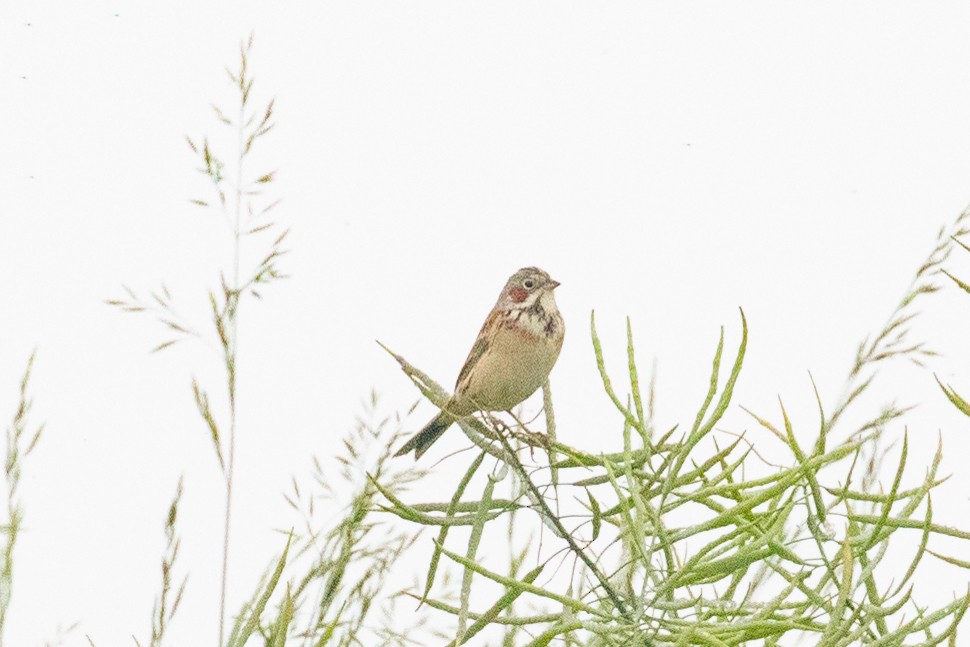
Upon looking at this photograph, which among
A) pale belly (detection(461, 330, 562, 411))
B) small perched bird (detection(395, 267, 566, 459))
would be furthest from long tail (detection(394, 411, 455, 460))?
pale belly (detection(461, 330, 562, 411))

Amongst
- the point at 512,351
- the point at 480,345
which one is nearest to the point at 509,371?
the point at 512,351

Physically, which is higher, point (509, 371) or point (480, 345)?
point (480, 345)

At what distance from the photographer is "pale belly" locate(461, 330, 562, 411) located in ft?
9.01

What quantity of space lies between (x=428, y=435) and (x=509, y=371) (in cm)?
29

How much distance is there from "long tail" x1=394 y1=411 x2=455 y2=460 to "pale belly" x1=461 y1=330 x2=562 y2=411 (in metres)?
0.12

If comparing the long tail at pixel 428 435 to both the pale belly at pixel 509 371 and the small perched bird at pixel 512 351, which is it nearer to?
the small perched bird at pixel 512 351

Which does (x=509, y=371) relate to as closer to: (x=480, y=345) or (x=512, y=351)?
(x=512, y=351)

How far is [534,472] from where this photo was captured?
5.10ft

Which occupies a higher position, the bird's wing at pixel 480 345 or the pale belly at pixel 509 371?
the bird's wing at pixel 480 345

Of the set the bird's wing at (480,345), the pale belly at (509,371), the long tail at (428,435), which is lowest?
the long tail at (428,435)

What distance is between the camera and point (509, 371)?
9.03 feet

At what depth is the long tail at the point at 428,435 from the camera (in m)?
2.90

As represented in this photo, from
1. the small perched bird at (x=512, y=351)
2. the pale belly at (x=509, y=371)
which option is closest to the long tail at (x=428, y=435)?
the small perched bird at (x=512, y=351)

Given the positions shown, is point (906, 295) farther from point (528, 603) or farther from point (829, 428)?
point (528, 603)
